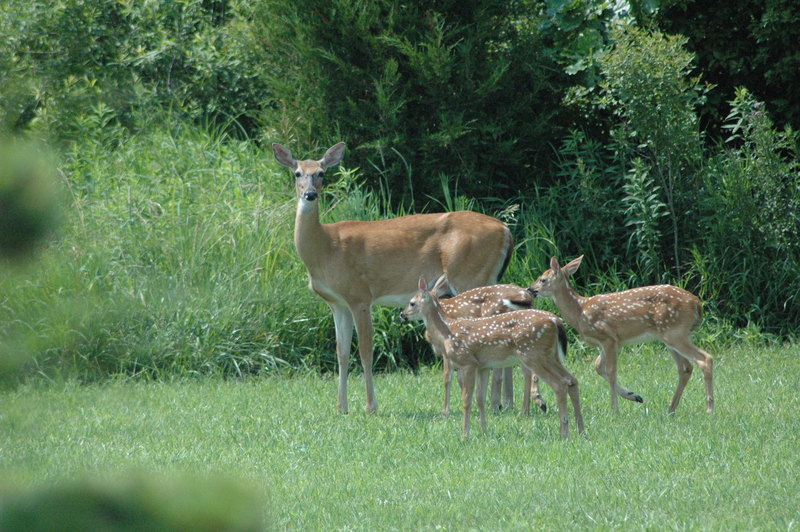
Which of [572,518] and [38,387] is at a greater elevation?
[38,387]

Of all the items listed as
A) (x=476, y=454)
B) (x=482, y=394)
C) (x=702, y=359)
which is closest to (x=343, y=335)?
(x=482, y=394)

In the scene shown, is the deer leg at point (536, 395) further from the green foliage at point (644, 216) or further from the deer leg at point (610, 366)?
the green foliage at point (644, 216)

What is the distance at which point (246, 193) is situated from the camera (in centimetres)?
1252

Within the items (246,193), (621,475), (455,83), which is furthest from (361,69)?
(621,475)

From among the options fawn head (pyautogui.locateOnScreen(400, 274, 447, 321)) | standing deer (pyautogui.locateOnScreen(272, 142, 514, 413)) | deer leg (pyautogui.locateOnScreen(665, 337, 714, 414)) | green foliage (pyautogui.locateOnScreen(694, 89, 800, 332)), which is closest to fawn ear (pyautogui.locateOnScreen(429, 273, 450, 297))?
standing deer (pyautogui.locateOnScreen(272, 142, 514, 413))

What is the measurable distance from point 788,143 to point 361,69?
5.04 metres

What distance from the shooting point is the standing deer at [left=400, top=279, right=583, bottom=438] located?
6.77 meters

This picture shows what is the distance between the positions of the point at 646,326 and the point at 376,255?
253 cm

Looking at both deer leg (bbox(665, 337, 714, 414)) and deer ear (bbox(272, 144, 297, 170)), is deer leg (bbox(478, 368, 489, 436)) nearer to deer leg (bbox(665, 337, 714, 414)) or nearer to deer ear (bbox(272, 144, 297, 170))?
deer leg (bbox(665, 337, 714, 414))

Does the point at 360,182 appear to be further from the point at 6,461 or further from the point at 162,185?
the point at 6,461

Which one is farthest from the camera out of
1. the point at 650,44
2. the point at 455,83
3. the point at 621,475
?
the point at 455,83

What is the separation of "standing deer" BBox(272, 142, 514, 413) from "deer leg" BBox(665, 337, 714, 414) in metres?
2.10

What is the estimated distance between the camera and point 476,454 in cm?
634

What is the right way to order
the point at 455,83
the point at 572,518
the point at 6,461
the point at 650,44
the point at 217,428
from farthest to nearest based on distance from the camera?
the point at 455,83, the point at 650,44, the point at 217,428, the point at 572,518, the point at 6,461
